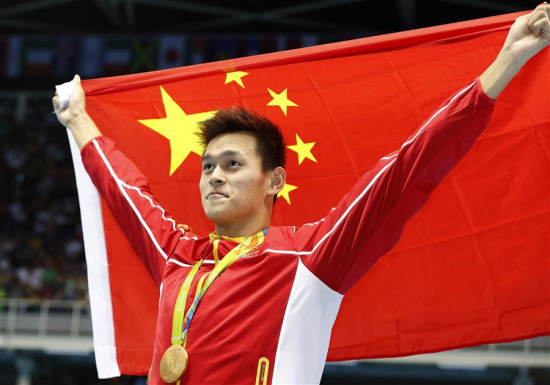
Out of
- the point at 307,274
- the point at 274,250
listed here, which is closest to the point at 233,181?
the point at 274,250

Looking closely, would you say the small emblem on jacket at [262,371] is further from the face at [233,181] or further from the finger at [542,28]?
the finger at [542,28]

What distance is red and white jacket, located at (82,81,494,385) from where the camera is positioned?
282 cm

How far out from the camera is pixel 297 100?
4.15m

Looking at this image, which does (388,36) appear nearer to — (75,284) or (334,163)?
(334,163)

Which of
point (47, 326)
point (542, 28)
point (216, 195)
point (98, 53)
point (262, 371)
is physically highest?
point (98, 53)

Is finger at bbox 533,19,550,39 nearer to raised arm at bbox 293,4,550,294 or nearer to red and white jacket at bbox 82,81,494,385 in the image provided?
raised arm at bbox 293,4,550,294

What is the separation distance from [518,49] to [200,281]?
4.16ft

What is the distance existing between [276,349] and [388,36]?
149 centimetres

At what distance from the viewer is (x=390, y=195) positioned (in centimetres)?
288

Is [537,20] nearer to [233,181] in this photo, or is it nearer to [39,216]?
[233,181]

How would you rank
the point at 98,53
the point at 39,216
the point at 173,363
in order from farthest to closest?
the point at 39,216 → the point at 98,53 → the point at 173,363

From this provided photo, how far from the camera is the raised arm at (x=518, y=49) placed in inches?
108

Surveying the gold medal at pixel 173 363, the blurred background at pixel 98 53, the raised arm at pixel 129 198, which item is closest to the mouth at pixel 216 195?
the raised arm at pixel 129 198

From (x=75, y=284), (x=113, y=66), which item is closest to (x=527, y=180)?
(x=75, y=284)
